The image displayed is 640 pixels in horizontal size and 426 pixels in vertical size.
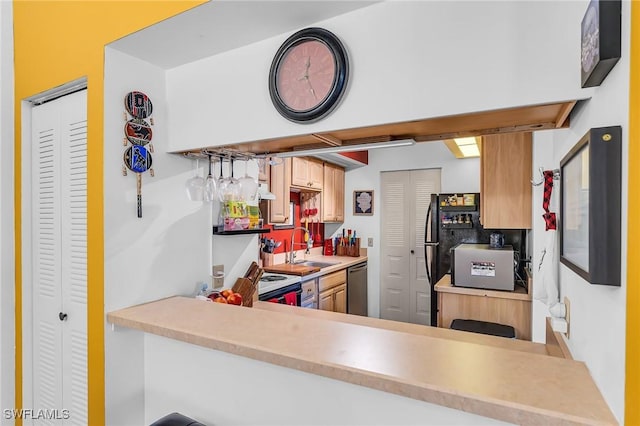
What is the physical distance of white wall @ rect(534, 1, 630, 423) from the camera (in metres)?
0.76

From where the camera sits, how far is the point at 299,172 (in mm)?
4031

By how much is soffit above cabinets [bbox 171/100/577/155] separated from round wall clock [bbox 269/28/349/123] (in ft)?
0.37

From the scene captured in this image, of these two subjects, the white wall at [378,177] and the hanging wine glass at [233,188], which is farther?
the white wall at [378,177]

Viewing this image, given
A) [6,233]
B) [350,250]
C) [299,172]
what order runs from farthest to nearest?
[350,250], [299,172], [6,233]

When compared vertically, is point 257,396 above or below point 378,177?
below

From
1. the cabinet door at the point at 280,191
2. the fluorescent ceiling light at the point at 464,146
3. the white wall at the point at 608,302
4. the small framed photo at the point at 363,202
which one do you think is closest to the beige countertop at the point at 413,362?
the white wall at the point at 608,302

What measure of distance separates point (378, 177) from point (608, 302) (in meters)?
4.31

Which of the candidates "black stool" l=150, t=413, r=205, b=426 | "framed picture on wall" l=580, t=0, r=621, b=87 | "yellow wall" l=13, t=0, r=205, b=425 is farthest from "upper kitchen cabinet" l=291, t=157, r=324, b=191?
"framed picture on wall" l=580, t=0, r=621, b=87

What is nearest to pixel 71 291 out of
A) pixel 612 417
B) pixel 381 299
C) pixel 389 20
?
pixel 389 20

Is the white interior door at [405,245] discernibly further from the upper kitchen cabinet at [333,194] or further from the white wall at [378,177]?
the upper kitchen cabinet at [333,194]

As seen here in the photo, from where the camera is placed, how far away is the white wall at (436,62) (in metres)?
1.01

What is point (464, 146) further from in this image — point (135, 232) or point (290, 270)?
point (135, 232)

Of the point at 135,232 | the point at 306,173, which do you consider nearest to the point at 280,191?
the point at 306,173

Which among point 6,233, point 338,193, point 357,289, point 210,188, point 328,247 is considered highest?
point 338,193
